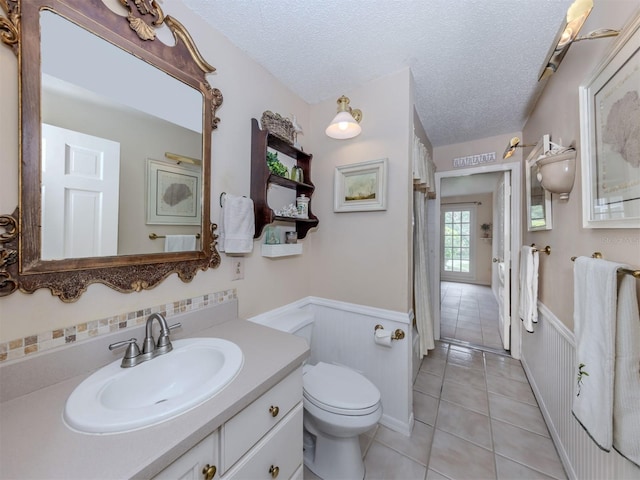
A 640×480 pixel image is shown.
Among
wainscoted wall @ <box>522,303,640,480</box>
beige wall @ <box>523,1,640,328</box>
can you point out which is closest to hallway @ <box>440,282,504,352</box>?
wainscoted wall @ <box>522,303,640,480</box>

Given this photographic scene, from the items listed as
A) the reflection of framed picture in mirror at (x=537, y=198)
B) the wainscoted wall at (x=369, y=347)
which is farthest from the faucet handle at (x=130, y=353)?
the reflection of framed picture in mirror at (x=537, y=198)

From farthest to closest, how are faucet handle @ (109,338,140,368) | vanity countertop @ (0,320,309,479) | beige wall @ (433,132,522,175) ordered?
beige wall @ (433,132,522,175) < faucet handle @ (109,338,140,368) < vanity countertop @ (0,320,309,479)

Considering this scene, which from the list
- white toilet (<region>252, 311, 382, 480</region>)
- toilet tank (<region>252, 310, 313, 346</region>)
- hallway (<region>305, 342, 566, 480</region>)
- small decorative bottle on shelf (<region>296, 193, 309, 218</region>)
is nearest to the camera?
white toilet (<region>252, 311, 382, 480</region>)

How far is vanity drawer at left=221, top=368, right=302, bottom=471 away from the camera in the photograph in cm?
69

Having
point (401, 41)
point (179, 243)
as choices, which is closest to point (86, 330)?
point (179, 243)

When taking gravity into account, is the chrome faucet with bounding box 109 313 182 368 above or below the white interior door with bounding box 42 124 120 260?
below

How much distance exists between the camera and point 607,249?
0.95m

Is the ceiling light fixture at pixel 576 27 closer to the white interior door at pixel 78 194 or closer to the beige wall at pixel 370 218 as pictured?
the beige wall at pixel 370 218

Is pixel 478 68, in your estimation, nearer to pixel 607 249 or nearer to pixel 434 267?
Result: pixel 607 249

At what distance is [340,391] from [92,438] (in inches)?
39.8

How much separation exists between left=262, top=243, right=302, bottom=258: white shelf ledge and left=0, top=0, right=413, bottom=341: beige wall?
0.18 feet

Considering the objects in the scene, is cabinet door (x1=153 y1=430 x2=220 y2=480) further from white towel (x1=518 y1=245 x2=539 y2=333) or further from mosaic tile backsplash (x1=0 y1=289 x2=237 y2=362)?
white towel (x1=518 y1=245 x2=539 y2=333)

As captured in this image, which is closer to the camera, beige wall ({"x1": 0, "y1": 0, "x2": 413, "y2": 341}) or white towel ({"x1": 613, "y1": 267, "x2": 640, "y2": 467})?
white towel ({"x1": 613, "y1": 267, "x2": 640, "y2": 467})

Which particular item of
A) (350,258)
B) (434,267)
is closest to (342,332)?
(350,258)
